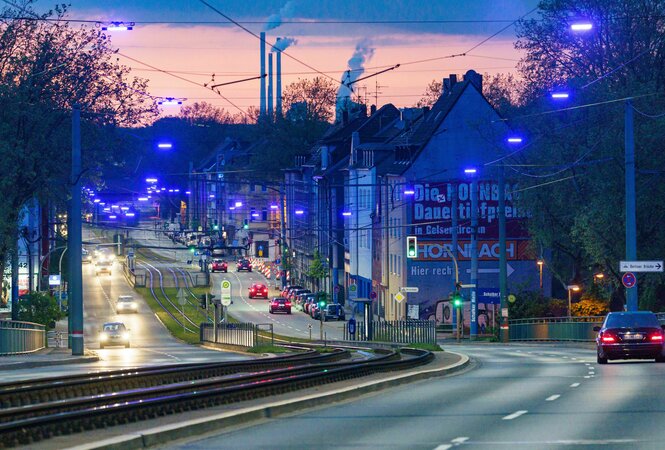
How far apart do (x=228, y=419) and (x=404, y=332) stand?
42058 mm

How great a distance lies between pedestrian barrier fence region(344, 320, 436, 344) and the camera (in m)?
57.2

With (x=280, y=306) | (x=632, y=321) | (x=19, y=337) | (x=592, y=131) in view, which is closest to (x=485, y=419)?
(x=632, y=321)

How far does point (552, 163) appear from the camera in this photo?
2366 inches

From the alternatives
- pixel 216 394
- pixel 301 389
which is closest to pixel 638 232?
pixel 301 389

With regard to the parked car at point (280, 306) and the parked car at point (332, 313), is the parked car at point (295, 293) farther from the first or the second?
the parked car at point (332, 313)

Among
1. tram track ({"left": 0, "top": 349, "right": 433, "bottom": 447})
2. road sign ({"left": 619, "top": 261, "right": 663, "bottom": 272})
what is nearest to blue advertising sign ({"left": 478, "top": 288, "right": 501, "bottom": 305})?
road sign ({"left": 619, "top": 261, "right": 663, "bottom": 272})

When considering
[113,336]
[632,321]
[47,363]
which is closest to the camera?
[632,321]

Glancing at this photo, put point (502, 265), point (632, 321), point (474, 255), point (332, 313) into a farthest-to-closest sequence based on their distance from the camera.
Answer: point (332, 313), point (474, 255), point (502, 265), point (632, 321)

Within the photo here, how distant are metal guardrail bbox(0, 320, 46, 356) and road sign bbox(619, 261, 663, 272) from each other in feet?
70.9

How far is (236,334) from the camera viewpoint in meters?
61.2

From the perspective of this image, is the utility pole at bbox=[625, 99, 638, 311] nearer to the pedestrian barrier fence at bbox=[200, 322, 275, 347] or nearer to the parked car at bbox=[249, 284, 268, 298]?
Answer: the pedestrian barrier fence at bbox=[200, 322, 275, 347]

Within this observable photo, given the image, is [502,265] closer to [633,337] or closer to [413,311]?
[413,311]

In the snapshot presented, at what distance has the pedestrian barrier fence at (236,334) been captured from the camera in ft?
190

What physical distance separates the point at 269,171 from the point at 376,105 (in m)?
21.1
